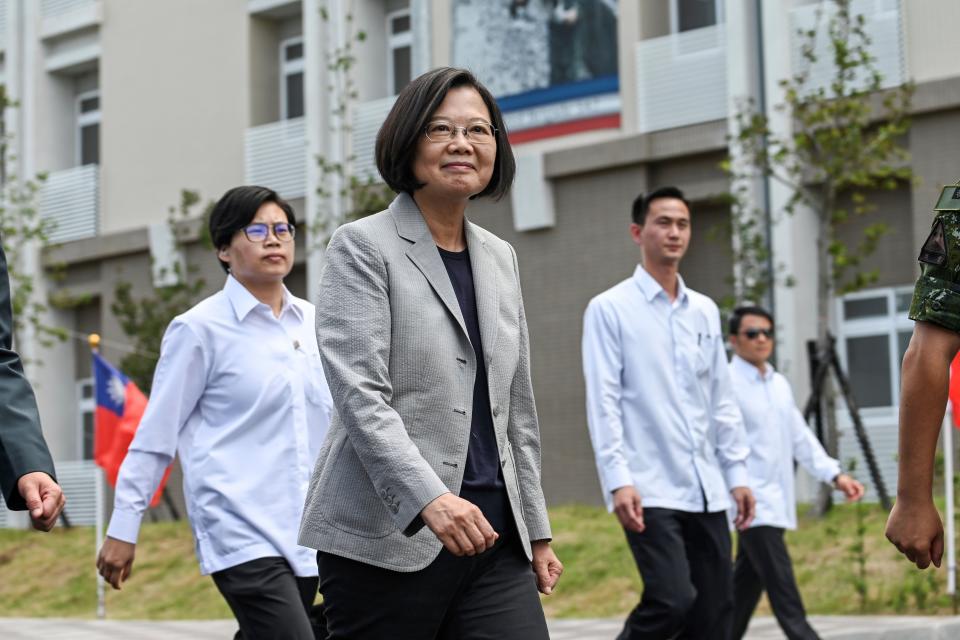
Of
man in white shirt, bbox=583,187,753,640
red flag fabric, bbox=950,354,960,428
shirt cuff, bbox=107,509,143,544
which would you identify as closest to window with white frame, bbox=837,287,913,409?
red flag fabric, bbox=950,354,960,428

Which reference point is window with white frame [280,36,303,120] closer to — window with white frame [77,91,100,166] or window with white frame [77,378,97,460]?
window with white frame [77,91,100,166]

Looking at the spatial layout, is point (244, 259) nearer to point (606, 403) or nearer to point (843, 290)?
point (606, 403)

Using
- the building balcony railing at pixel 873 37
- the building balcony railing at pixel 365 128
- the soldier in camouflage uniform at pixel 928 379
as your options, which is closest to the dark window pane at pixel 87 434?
the building balcony railing at pixel 365 128

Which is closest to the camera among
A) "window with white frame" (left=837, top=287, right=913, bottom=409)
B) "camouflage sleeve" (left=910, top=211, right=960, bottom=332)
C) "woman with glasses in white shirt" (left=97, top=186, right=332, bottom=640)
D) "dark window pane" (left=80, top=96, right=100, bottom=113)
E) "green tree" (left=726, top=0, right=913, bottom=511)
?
"camouflage sleeve" (left=910, top=211, right=960, bottom=332)

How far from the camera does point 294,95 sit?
25.3 metres

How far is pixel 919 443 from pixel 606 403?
3765 mm

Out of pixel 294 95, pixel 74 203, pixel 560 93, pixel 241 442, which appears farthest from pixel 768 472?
pixel 74 203

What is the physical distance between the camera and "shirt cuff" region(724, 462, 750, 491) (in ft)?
25.9

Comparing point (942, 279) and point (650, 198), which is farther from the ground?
point (650, 198)

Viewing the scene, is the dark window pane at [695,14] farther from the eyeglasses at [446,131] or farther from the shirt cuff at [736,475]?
the eyeglasses at [446,131]

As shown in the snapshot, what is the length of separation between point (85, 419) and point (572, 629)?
16.9 m

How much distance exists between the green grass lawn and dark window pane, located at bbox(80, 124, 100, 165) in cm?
737

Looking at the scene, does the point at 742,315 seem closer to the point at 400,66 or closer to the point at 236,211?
the point at 236,211

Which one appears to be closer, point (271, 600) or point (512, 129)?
point (271, 600)
